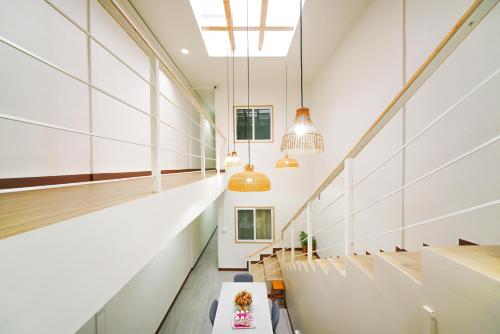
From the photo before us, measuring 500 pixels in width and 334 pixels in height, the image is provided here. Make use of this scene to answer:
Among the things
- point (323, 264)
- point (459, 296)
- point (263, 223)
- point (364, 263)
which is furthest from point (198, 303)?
point (459, 296)

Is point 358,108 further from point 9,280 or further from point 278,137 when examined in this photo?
point 9,280

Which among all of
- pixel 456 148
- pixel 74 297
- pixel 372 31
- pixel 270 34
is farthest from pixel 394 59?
pixel 74 297

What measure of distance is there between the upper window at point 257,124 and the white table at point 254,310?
12.3ft

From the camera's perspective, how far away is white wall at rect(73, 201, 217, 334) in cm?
259

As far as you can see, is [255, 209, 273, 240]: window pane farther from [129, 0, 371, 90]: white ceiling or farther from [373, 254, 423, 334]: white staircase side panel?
[373, 254, 423, 334]: white staircase side panel

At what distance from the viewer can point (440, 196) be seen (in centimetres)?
186

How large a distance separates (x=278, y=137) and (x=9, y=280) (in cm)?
553

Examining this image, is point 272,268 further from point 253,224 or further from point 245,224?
point 245,224

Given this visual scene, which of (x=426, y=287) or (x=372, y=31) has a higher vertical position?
(x=372, y=31)

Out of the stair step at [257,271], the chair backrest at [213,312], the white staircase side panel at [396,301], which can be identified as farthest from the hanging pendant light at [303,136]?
the stair step at [257,271]

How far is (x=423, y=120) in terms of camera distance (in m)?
2.03

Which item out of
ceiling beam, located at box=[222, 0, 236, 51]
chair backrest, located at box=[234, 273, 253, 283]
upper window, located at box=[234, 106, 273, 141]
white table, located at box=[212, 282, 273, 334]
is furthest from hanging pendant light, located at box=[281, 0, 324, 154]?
upper window, located at box=[234, 106, 273, 141]

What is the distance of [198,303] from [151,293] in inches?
55.1

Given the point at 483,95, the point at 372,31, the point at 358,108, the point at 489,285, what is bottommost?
the point at 489,285
